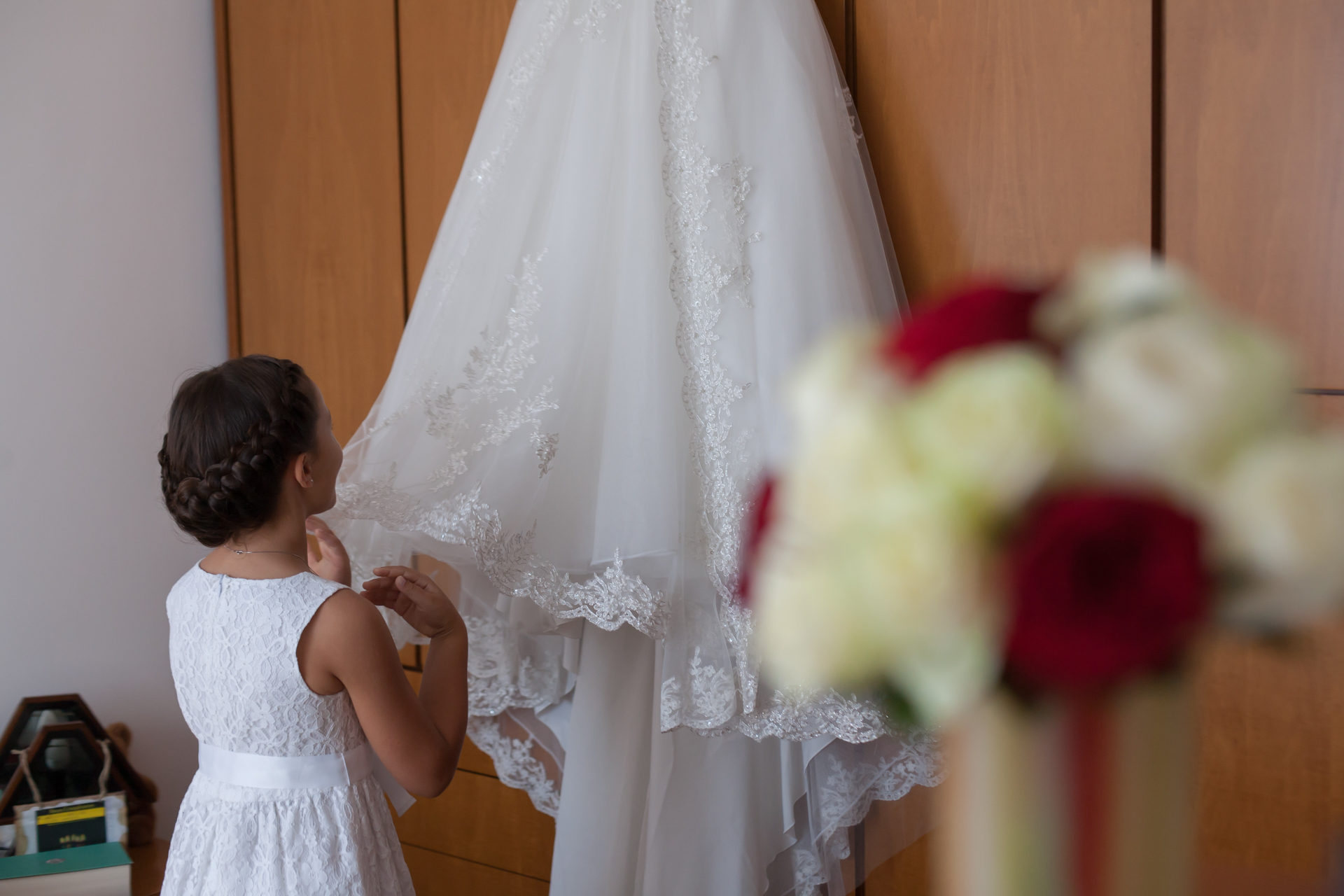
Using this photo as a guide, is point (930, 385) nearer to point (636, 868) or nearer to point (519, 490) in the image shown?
point (519, 490)

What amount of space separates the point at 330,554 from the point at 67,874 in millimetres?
1063

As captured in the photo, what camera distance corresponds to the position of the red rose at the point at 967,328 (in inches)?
16.6

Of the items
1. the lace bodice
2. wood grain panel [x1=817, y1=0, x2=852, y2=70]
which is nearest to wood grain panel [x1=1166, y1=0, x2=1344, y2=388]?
wood grain panel [x1=817, y1=0, x2=852, y2=70]

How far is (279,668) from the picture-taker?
1.27m

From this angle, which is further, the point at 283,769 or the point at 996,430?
the point at 283,769

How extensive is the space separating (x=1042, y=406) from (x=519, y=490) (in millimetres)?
994

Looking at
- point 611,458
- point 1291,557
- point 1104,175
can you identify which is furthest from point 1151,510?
point 1104,175

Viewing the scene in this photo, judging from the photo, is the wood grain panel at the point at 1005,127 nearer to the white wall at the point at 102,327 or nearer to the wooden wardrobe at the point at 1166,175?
the wooden wardrobe at the point at 1166,175

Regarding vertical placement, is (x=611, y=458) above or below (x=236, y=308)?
below

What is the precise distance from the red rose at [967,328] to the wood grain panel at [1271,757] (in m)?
0.94

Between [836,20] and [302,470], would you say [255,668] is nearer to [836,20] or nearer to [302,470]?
[302,470]

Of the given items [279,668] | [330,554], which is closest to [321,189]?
[330,554]

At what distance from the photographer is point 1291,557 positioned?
36 cm

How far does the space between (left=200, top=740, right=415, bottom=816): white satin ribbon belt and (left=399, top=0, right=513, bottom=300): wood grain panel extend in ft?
3.58
